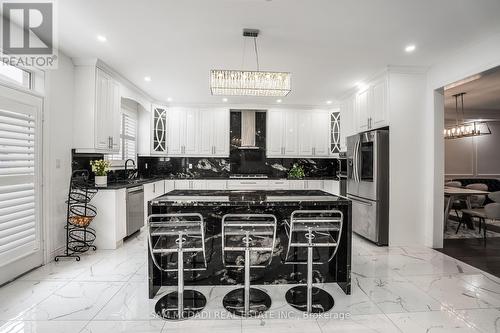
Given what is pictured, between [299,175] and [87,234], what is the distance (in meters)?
4.22

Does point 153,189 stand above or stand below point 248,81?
below

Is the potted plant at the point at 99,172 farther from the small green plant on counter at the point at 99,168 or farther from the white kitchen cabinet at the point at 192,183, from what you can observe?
the white kitchen cabinet at the point at 192,183

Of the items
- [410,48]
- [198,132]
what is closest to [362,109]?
[410,48]

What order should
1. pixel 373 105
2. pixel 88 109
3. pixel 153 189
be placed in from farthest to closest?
pixel 153 189 → pixel 373 105 → pixel 88 109

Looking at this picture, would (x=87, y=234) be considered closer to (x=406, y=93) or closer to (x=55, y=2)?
(x=55, y=2)

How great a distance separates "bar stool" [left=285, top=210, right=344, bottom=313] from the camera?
2088 millimetres

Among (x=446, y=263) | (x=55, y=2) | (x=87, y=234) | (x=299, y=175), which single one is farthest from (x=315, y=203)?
(x=299, y=175)

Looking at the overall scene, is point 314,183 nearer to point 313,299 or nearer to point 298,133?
point 298,133

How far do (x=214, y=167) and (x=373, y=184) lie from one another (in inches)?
142

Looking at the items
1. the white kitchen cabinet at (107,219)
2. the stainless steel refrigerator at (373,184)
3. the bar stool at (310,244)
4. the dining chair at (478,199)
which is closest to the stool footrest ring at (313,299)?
the bar stool at (310,244)

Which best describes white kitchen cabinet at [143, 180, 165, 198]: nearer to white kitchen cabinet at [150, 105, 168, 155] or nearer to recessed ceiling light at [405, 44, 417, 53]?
white kitchen cabinet at [150, 105, 168, 155]

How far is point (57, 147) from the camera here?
3205mm

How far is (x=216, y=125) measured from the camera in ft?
19.1

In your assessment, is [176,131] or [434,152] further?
[176,131]
